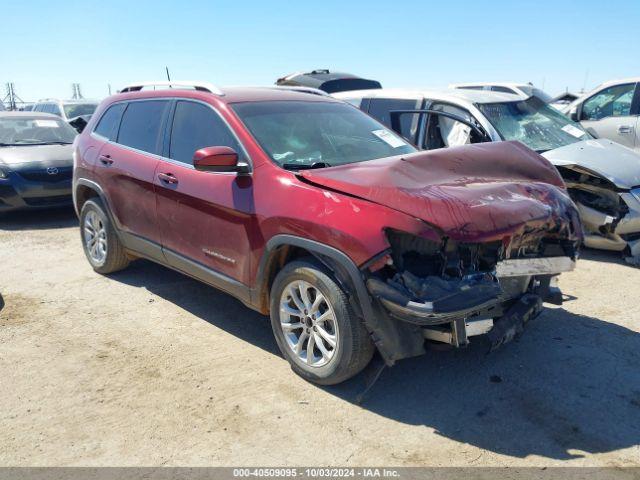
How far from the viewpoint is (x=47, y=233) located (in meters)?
Answer: 7.67

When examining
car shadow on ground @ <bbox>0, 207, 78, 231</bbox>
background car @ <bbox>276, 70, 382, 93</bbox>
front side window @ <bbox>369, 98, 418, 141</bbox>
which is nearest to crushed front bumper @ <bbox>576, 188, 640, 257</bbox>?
front side window @ <bbox>369, 98, 418, 141</bbox>

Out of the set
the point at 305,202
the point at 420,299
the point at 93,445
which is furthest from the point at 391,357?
the point at 93,445

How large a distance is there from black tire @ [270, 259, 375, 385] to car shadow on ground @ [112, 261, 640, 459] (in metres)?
0.15

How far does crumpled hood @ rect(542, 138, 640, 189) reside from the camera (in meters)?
5.70

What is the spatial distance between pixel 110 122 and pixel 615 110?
25.8ft

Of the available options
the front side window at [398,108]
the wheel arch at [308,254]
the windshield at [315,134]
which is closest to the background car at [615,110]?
the front side window at [398,108]

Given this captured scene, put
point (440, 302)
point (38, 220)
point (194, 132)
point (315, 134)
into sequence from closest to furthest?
1. point (440, 302)
2. point (315, 134)
3. point (194, 132)
4. point (38, 220)

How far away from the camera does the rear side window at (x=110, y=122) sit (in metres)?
5.28

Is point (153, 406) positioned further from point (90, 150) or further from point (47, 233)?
point (47, 233)

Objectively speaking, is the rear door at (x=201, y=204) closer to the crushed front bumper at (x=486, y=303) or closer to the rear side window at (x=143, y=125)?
the rear side window at (x=143, y=125)

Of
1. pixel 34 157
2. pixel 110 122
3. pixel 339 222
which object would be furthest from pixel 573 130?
pixel 34 157

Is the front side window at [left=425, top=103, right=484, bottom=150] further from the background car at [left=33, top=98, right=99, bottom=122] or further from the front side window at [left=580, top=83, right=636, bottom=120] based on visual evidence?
the background car at [left=33, top=98, right=99, bottom=122]

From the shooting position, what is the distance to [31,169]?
7.93 metres

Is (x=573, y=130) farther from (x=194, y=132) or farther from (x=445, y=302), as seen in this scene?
(x=445, y=302)
